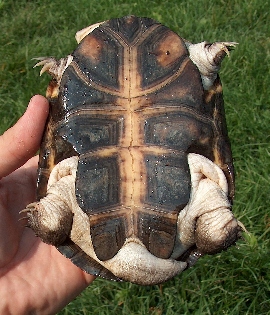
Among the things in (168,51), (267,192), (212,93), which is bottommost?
(267,192)

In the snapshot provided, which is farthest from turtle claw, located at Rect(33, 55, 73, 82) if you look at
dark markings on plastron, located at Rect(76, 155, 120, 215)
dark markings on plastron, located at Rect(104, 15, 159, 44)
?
dark markings on plastron, located at Rect(76, 155, 120, 215)

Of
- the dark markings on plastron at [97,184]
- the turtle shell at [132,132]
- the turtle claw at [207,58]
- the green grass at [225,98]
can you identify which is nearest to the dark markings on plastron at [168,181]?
the turtle shell at [132,132]

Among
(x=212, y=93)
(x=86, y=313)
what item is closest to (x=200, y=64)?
(x=212, y=93)

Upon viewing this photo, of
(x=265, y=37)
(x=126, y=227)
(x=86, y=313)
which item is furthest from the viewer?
(x=265, y=37)

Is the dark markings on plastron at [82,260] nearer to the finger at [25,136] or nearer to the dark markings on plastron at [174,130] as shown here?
the finger at [25,136]

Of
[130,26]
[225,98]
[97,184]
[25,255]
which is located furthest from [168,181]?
[225,98]

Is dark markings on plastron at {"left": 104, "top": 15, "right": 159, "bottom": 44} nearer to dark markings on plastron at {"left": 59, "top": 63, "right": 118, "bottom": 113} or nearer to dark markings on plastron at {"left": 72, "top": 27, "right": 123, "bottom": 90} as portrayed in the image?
dark markings on plastron at {"left": 72, "top": 27, "right": 123, "bottom": 90}

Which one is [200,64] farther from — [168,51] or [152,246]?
[152,246]

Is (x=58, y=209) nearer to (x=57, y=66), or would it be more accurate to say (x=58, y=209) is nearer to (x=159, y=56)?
(x=57, y=66)
